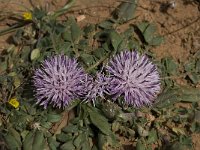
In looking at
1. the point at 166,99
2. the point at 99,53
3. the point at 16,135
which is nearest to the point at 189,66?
the point at 166,99

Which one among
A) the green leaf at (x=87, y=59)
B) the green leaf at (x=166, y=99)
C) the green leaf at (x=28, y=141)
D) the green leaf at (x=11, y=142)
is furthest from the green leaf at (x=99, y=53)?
the green leaf at (x=11, y=142)

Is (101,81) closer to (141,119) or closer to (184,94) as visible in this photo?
(141,119)

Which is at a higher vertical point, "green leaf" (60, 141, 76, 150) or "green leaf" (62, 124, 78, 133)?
"green leaf" (62, 124, 78, 133)

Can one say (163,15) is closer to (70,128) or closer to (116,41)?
(116,41)

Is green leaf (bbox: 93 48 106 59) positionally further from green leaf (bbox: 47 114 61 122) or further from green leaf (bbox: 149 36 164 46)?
green leaf (bbox: 47 114 61 122)

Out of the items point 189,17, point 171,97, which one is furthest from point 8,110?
point 189,17

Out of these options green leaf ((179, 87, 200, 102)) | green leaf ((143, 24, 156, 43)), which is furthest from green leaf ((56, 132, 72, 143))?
green leaf ((143, 24, 156, 43))

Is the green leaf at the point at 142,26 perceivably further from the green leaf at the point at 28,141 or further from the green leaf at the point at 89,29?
the green leaf at the point at 28,141
